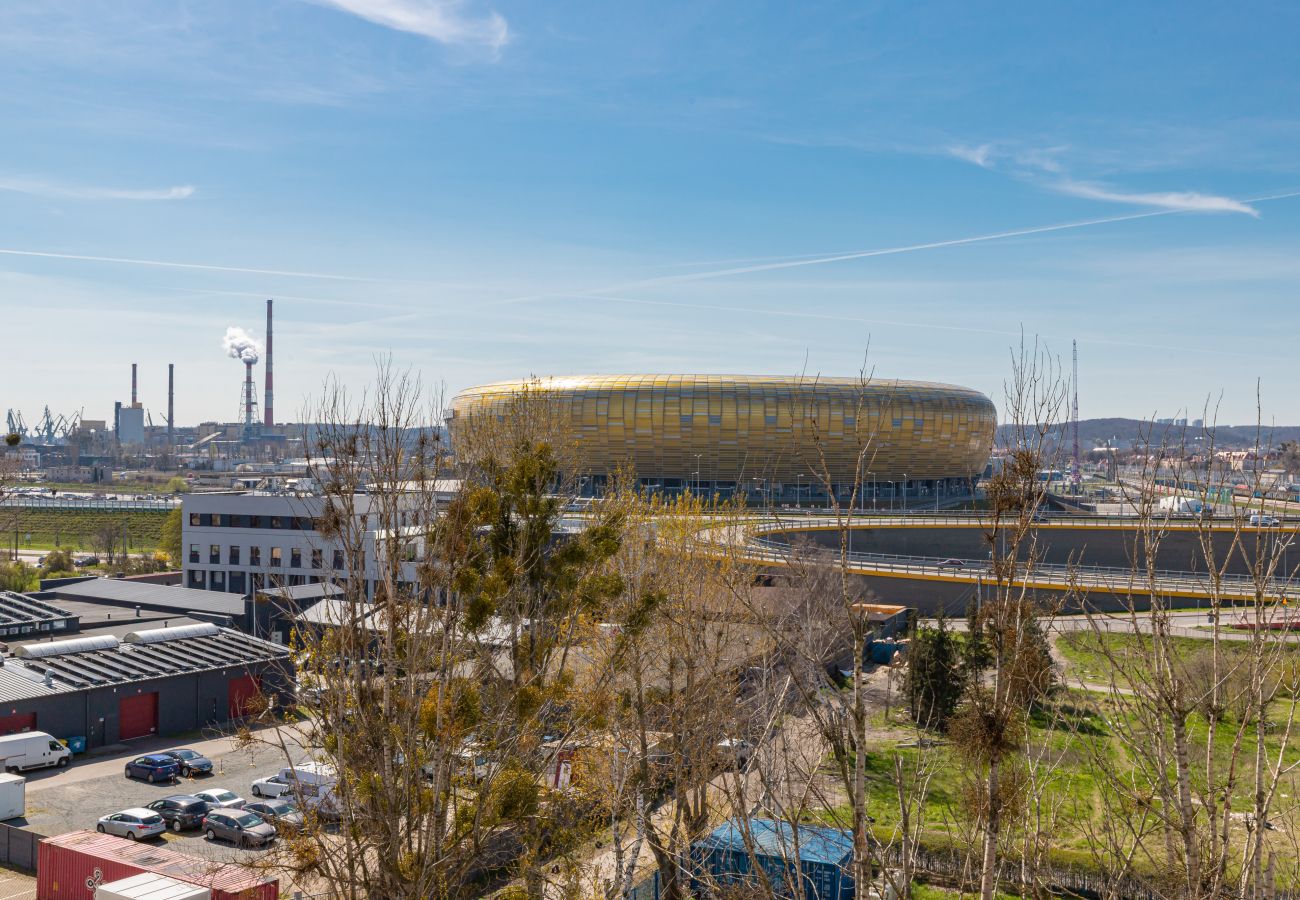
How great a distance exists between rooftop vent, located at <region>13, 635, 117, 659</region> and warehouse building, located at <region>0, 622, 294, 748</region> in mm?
35

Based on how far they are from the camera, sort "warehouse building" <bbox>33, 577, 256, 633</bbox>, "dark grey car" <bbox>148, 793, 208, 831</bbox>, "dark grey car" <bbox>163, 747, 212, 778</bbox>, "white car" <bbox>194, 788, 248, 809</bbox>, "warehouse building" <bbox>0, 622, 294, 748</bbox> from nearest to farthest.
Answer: "dark grey car" <bbox>148, 793, 208, 831</bbox> < "white car" <bbox>194, 788, 248, 809</bbox> < "dark grey car" <bbox>163, 747, 212, 778</bbox> < "warehouse building" <bbox>0, 622, 294, 748</bbox> < "warehouse building" <bbox>33, 577, 256, 633</bbox>

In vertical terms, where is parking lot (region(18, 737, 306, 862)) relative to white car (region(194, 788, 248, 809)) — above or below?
below

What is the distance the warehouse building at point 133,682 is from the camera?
103 feet

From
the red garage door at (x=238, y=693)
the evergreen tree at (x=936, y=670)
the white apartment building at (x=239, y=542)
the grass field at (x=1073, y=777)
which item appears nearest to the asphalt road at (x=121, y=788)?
the red garage door at (x=238, y=693)

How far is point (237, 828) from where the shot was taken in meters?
24.5

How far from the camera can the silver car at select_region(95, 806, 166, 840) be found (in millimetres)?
24281

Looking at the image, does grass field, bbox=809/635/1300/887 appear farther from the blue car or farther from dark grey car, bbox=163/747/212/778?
the blue car

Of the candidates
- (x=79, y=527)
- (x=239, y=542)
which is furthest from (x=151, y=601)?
(x=79, y=527)

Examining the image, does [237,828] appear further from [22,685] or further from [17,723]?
[22,685]

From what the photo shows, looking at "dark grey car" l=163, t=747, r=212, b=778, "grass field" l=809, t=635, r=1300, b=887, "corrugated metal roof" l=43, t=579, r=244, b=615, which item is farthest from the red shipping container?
"corrugated metal roof" l=43, t=579, r=244, b=615

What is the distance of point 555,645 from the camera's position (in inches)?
631

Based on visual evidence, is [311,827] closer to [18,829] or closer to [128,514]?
[18,829]

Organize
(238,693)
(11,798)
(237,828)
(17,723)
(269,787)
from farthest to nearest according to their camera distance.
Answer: (238,693), (17,723), (269,787), (11,798), (237,828)

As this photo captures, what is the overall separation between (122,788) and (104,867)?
9551mm
